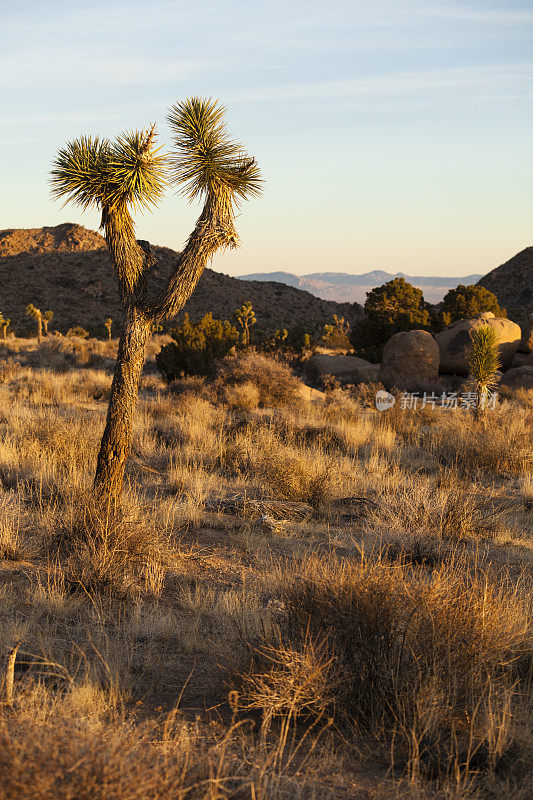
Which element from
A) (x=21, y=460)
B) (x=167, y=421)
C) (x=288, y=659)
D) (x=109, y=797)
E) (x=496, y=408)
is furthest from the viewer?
(x=496, y=408)

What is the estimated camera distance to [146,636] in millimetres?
4543

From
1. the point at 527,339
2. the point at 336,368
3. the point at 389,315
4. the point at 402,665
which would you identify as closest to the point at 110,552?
the point at 402,665

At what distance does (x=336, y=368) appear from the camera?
854 inches

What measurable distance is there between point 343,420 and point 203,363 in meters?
6.84

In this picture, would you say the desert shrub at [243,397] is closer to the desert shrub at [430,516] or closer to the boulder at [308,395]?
the boulder at [308,395]

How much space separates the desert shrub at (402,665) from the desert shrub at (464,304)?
73.0 feet

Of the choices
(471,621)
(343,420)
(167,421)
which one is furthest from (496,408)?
(471,621)

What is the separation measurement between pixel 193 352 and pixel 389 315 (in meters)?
8.58

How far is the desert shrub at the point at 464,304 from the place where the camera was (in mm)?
25203

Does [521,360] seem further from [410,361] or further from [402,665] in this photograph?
[402,665]

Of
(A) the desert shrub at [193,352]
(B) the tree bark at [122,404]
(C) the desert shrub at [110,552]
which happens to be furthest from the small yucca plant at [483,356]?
(A) the desert shrub at [193,352]

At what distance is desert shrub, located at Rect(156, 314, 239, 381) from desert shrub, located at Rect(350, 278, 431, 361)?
6.38 m

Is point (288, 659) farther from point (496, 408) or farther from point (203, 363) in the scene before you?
point (203, 363)

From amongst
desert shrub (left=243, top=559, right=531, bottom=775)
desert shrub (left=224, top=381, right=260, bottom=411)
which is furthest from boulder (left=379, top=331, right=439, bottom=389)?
desert shrub (left=243, top=559, right=531, bottom=775)
